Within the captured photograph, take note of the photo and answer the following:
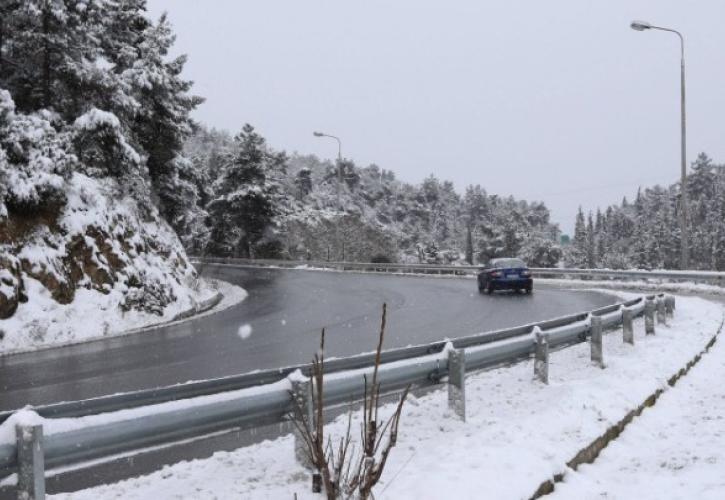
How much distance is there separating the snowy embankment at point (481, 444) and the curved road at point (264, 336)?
12.4 ft

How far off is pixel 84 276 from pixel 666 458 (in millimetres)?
14870

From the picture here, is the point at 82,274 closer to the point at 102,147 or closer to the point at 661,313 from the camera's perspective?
the point at 102,147

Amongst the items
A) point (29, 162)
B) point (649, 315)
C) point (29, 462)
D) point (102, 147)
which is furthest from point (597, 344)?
point (102, 147)

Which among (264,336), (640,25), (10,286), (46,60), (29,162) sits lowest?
(264,336)

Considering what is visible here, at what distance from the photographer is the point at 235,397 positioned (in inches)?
173

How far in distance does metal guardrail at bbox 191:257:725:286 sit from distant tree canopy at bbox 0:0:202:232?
16.4 m

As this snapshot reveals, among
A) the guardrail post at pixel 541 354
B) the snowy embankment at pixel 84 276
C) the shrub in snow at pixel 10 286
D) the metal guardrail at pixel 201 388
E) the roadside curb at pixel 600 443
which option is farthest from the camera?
the snowy embankment at pixel 84 276

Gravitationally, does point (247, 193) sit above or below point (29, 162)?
above

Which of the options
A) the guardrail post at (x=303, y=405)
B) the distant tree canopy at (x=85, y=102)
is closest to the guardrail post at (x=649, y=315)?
the guardrail post at (x=303, y=405)

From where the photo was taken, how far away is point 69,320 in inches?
595

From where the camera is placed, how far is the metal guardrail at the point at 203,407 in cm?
352

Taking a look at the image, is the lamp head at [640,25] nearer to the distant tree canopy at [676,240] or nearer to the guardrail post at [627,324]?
the guardrail post at [627,324]

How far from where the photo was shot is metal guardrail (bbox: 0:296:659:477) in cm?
352

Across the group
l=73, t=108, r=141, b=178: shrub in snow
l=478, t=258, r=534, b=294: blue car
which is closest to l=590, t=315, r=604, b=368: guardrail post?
l=73, t=108, r=141, b=178: shrub in snow
